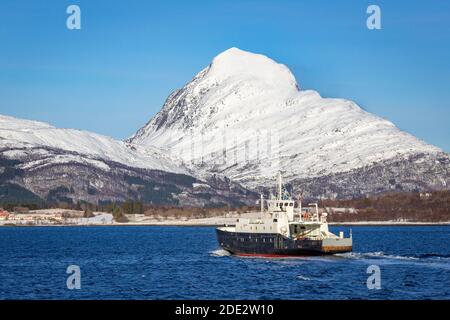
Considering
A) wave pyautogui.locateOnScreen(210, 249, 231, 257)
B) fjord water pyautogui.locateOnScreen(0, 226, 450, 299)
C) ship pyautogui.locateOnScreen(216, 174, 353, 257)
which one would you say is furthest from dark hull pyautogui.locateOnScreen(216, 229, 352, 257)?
wave pyautogui.locateOnScreen(210, 249, 231, 257)

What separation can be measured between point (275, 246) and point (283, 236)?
218cm

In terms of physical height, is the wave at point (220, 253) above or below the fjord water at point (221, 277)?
above

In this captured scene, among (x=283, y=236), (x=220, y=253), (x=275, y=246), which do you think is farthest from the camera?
(x=220, y=253)

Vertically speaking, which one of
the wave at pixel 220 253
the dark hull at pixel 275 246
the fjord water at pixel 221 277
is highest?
the dark hull at pixel 275 246

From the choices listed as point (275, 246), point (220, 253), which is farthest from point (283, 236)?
point (220, 253)

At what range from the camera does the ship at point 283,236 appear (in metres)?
160

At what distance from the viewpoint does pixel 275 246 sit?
533 ft

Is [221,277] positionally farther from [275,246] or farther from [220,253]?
[220,253]

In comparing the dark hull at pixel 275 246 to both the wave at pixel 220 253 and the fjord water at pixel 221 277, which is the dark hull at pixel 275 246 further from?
the wave at pixel 220 253

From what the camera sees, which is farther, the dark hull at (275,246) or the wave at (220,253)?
the wave at (220,253)

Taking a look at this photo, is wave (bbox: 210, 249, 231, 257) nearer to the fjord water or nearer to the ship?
the fjord water

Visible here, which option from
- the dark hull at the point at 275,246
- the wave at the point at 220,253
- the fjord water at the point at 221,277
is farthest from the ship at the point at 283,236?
the wave at the point at 220,253

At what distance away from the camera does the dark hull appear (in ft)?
525
